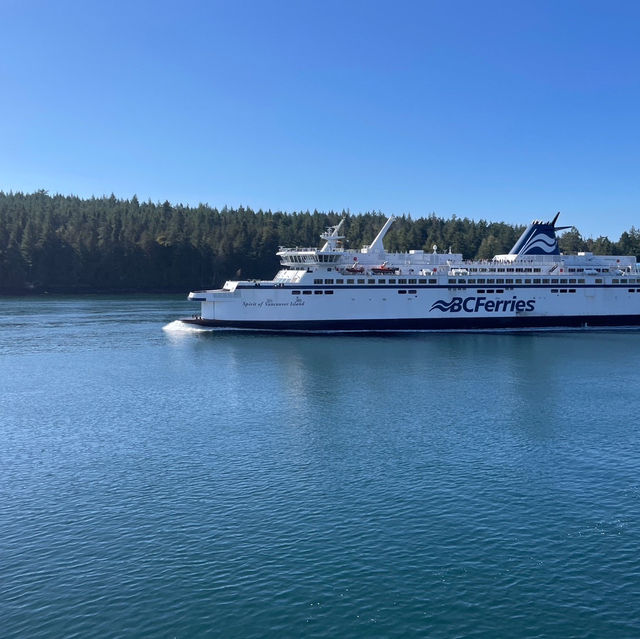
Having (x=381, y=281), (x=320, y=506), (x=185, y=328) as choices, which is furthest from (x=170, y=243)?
(x=320, y=506)

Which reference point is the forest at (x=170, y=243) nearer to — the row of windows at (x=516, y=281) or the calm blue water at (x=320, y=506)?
the row of windows at (x=516, y=281)

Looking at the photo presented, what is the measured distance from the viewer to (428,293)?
61.3 meters

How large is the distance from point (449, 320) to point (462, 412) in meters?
33.3

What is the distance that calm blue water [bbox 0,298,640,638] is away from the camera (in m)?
13.4

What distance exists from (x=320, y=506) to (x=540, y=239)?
56.3 meters

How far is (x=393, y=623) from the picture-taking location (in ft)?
42.4

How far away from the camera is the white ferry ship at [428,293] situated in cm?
5959

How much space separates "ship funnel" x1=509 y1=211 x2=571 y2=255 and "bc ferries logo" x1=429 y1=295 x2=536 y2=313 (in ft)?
22.8

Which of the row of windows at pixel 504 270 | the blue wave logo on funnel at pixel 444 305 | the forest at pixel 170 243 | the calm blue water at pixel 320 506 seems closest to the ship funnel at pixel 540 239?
the row of windows at pixel 504 270

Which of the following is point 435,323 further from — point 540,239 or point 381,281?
point 540,239

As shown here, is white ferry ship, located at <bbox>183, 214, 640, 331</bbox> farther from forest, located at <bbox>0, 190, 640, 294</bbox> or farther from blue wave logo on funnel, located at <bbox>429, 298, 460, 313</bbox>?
forest, located at <bbox>0, 190, 640, 294</bbox>

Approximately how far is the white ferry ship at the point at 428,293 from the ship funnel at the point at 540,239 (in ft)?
0.36

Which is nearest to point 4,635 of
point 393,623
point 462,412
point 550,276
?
point 393,623

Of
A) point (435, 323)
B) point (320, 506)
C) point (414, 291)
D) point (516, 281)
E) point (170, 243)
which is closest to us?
point (320, 506)
